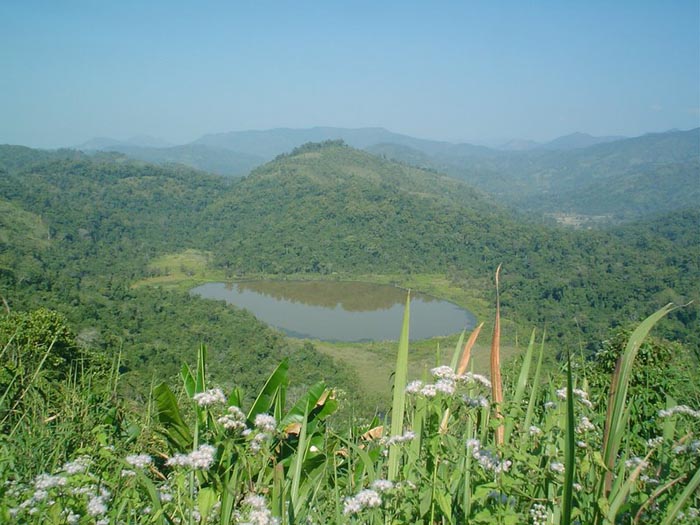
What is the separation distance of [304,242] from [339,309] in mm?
17274

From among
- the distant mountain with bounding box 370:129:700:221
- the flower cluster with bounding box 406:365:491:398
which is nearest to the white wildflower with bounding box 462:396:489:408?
the flower cluster with bounding box 406:365:491:398

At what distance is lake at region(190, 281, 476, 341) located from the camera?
32625mm

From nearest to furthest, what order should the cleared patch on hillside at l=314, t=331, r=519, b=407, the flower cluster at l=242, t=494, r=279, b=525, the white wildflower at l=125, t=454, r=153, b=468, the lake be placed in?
the flower cluster at l=242, t=494, r=279, b=525 → the white wildflower at l=125, t=454, r=153, b=468 → the cleared patch on hillside at l=314, t=331, r=519, b=407 → the lake

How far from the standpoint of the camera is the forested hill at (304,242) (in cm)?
3123

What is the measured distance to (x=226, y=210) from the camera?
66438 mm

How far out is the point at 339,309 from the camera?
126ft

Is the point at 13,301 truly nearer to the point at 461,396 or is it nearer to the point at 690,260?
the point at 461,396

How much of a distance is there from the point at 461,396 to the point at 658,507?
0.51 m

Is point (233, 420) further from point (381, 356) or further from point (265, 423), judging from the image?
point (381, 356)

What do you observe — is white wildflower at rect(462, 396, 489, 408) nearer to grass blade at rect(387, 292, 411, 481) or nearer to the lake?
grass blade at rect(387, 292, 411, 481)

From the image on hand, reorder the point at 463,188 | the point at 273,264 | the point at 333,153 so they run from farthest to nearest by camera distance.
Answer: the point at 463,188, the point at 333,153, the point at 273,264

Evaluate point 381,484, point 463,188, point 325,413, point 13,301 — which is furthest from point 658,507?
point 463,188

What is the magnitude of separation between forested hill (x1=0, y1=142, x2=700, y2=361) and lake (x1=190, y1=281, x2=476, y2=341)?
14.0 feet

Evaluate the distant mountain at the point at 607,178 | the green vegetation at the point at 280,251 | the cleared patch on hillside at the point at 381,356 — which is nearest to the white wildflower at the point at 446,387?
the green vegetation at the point at 280,251
